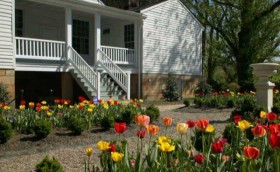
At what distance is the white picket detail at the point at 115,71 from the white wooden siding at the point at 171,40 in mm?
3043

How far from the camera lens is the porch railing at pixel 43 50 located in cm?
1455

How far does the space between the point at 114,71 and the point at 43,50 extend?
3.36 meters

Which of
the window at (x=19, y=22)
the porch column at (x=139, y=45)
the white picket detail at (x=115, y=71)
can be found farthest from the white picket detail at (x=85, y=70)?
the porch column at (x=139, y=45)

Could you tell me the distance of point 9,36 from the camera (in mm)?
13852

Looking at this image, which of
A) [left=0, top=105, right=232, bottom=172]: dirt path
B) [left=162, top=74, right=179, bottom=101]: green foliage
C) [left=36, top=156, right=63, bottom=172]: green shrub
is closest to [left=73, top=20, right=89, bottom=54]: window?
[left=162, top=74, right=179, bottom=101]: green foliage

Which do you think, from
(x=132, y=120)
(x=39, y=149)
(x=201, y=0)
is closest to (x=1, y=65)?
(x=132, y=120)

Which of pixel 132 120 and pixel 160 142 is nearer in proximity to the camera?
pixel 160 142

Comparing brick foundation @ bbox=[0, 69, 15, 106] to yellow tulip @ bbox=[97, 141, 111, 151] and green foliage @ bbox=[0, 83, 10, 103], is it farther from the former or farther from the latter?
yellow tulip @ bbox=[97, 141, 111, 151]

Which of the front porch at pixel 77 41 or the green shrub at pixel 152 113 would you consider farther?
the front porch at pixel 77 41

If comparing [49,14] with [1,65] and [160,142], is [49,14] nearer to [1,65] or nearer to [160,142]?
[1,65]

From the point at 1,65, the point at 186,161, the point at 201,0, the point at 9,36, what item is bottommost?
the point at 186,161

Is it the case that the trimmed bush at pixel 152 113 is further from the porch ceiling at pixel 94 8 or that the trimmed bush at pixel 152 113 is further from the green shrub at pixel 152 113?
the porch ceiling at pixel 94 8

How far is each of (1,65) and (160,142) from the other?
12.1m

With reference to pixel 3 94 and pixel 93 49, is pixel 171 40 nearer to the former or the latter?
pixel 93 49
